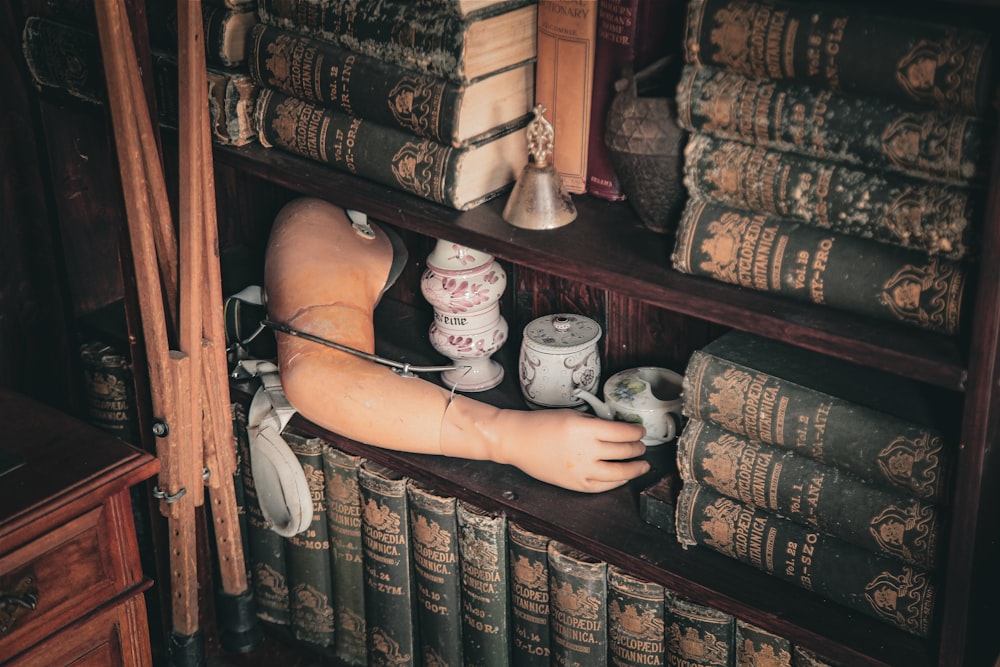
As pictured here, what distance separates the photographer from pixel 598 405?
1.48 metres

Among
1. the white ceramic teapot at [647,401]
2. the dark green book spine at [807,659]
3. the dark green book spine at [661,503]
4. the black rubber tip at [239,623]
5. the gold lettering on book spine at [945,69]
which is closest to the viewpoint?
the gold lettering on book spine at [945,69]

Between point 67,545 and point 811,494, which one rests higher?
point 811,494

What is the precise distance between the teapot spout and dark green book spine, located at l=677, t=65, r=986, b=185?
0.44m

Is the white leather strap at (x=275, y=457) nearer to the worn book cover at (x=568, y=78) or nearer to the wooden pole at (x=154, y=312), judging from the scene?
the wooden pole at (x=154, y=312)

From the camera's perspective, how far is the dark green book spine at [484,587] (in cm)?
149

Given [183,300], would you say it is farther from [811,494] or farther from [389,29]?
[811,494]

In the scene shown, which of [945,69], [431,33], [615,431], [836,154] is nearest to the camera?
[945,69]

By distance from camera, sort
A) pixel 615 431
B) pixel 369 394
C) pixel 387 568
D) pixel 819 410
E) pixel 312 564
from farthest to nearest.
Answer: pixel 312 564 < pixel 387 568 < pixel 369 394 < pixel 615 431 < pixel 819 410

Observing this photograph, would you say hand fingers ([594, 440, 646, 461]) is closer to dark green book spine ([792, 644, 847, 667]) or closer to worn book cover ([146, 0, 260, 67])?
dark green book spine ([792, 644, 847, 667])

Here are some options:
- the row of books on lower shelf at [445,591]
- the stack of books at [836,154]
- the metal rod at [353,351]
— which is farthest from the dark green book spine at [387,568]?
the stack of books at [836,154]

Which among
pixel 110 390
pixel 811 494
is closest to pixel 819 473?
pixel 811 494

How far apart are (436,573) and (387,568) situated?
0.29 ft

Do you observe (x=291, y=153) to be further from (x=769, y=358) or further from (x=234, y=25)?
(x=769, y=358)

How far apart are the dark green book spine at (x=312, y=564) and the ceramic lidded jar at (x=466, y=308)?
0.23 m
